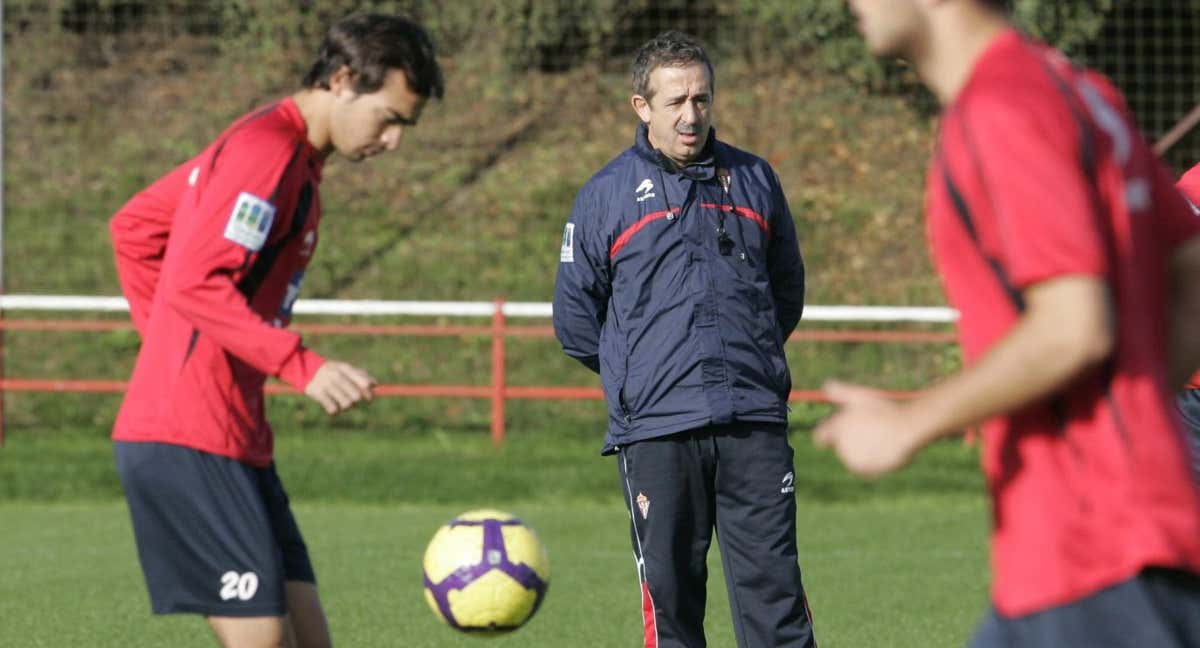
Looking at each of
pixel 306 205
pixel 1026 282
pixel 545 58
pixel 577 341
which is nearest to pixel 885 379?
pixel 545 58

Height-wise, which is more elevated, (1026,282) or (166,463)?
(1026,282)

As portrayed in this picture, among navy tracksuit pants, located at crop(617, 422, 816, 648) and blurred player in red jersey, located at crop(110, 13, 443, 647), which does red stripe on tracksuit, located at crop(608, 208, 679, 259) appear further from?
blurred player in red jersey, located at crop(110, 13, 443, 647)

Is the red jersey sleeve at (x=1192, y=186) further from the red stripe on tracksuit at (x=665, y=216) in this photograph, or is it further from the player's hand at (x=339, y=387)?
the player's hand at (x=339, y=387)

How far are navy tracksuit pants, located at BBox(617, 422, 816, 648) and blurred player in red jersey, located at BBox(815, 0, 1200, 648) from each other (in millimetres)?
2617

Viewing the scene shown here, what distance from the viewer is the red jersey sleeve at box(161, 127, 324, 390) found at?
3943 mm

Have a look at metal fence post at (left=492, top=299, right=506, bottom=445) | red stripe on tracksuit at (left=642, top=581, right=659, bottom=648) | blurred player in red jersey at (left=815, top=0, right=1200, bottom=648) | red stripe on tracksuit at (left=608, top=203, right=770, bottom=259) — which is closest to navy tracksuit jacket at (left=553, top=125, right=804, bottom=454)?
red stripe on tracksuit at (left=608, top=203, right=770, bottom=259)

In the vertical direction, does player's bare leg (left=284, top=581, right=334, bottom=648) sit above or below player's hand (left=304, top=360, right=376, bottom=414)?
below

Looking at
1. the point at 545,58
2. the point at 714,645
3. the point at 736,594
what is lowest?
the point at 714,645

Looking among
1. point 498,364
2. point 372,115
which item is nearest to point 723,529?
point 372,115

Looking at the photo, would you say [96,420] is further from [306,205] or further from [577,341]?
[306,205]

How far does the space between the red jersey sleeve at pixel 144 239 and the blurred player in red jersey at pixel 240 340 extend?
3.7 inches

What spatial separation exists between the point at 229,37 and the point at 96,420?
5.07m

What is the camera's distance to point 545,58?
63.7ft

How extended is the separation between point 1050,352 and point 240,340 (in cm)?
211
